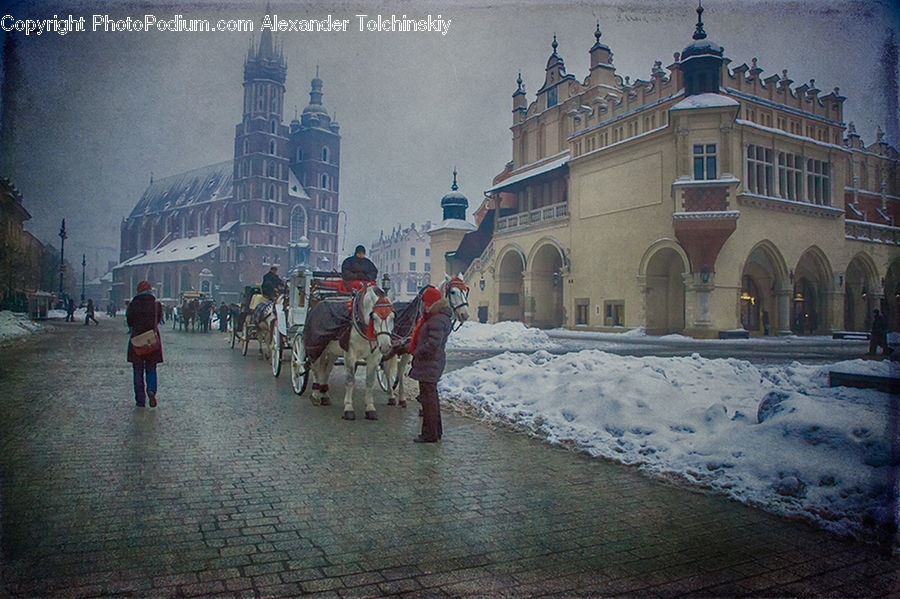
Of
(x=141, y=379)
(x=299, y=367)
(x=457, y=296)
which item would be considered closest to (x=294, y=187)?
(x=299, y=367)

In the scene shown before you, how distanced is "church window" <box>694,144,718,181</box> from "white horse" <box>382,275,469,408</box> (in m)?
8.61

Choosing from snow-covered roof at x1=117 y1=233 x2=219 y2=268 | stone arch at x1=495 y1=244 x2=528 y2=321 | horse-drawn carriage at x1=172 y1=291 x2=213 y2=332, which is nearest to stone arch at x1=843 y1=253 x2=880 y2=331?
stone arch at x1=495 y1=244 x2=528 y2=321

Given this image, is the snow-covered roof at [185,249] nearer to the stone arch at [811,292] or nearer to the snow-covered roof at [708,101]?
the snow-covered roof at [708,101]

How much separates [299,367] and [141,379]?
2.66 m

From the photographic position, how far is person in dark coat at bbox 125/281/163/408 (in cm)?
808

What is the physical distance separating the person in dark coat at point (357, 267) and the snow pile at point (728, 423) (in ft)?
8.65

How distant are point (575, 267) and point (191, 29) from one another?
1656cm

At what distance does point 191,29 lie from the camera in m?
4.39

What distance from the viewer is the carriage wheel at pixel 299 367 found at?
9.74 meters

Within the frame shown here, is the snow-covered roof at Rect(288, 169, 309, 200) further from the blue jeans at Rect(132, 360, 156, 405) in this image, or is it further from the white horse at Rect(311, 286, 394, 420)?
the white horse at Rect(311, 286, 394, 420)

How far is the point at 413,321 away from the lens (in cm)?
829

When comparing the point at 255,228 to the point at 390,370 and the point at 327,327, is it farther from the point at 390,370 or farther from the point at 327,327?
the point at 327,327

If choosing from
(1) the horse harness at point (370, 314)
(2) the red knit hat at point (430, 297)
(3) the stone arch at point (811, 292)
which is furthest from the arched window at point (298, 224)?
(2) the red knit hat at point (430, 297)

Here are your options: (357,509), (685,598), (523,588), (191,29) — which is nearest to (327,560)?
(357,509)
